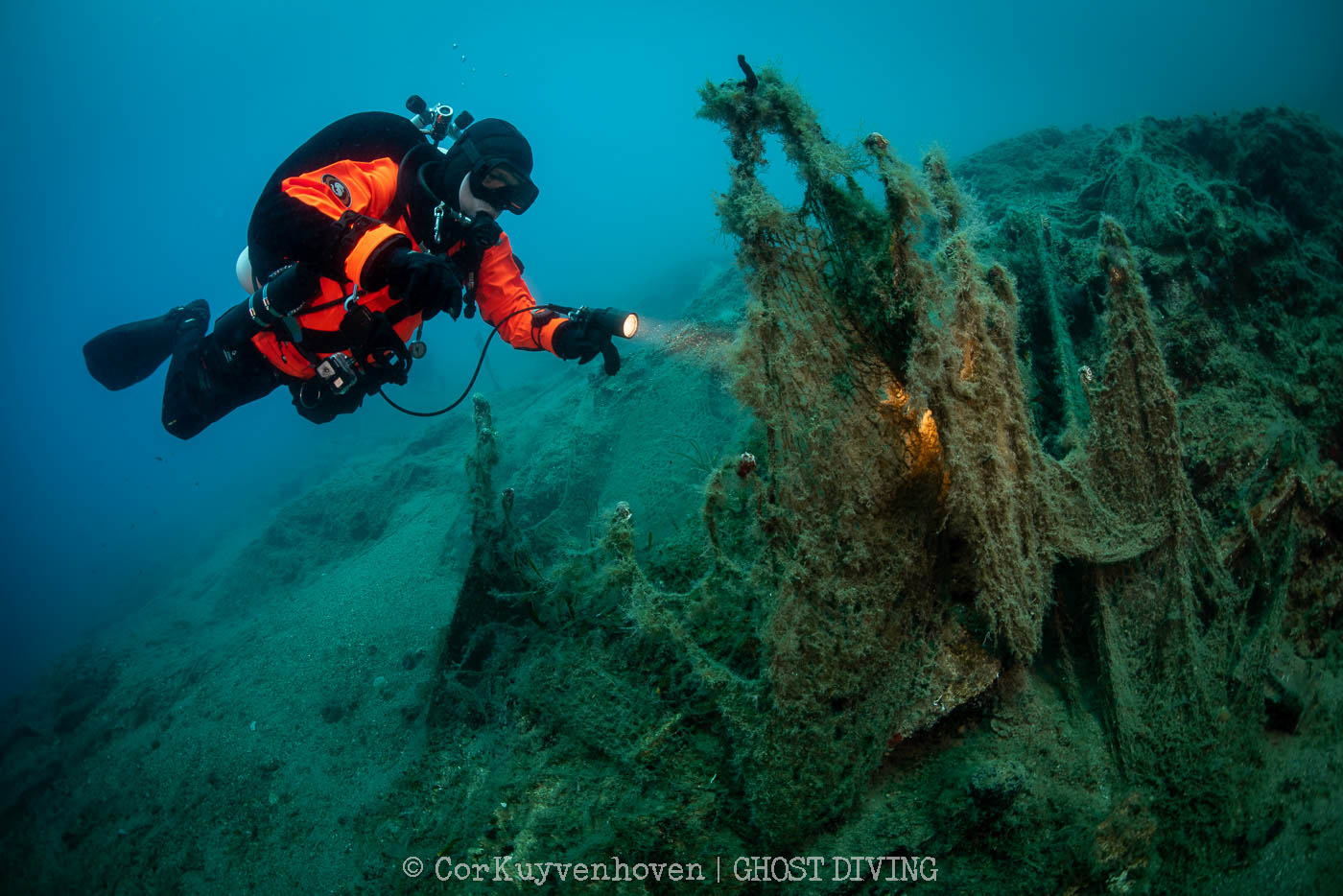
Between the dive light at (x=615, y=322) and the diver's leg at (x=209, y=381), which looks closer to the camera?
the dive light at (x=615, y=322)

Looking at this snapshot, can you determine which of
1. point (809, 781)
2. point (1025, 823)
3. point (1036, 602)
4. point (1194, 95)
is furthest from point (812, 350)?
point (1194, 95)

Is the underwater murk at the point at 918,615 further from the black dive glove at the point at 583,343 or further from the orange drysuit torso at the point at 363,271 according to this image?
the orange drysuit torso at the point at 363,271

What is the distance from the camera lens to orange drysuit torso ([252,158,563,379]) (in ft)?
10.5

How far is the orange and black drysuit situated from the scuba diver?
0.01 metres

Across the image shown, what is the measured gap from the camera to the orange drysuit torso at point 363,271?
3193 mm

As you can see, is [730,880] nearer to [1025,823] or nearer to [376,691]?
[1025,823]

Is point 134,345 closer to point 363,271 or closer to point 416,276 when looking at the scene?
point 363,271

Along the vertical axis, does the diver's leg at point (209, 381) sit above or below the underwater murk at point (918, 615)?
above

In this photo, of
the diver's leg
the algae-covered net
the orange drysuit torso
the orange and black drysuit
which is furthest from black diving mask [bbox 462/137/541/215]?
the diver's leg

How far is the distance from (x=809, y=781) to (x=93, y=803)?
25.5 feet

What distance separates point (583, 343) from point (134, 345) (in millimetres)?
4916

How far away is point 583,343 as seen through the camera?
404 cm

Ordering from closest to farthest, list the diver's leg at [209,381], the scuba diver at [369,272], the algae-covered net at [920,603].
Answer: the algae-covered net at [920,603]
the scuba diver at [369,272]
the diver's leg at [209,381]

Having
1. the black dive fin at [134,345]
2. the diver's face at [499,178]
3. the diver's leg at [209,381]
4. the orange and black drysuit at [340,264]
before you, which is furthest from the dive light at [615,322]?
the black dive fin at [134,345]
